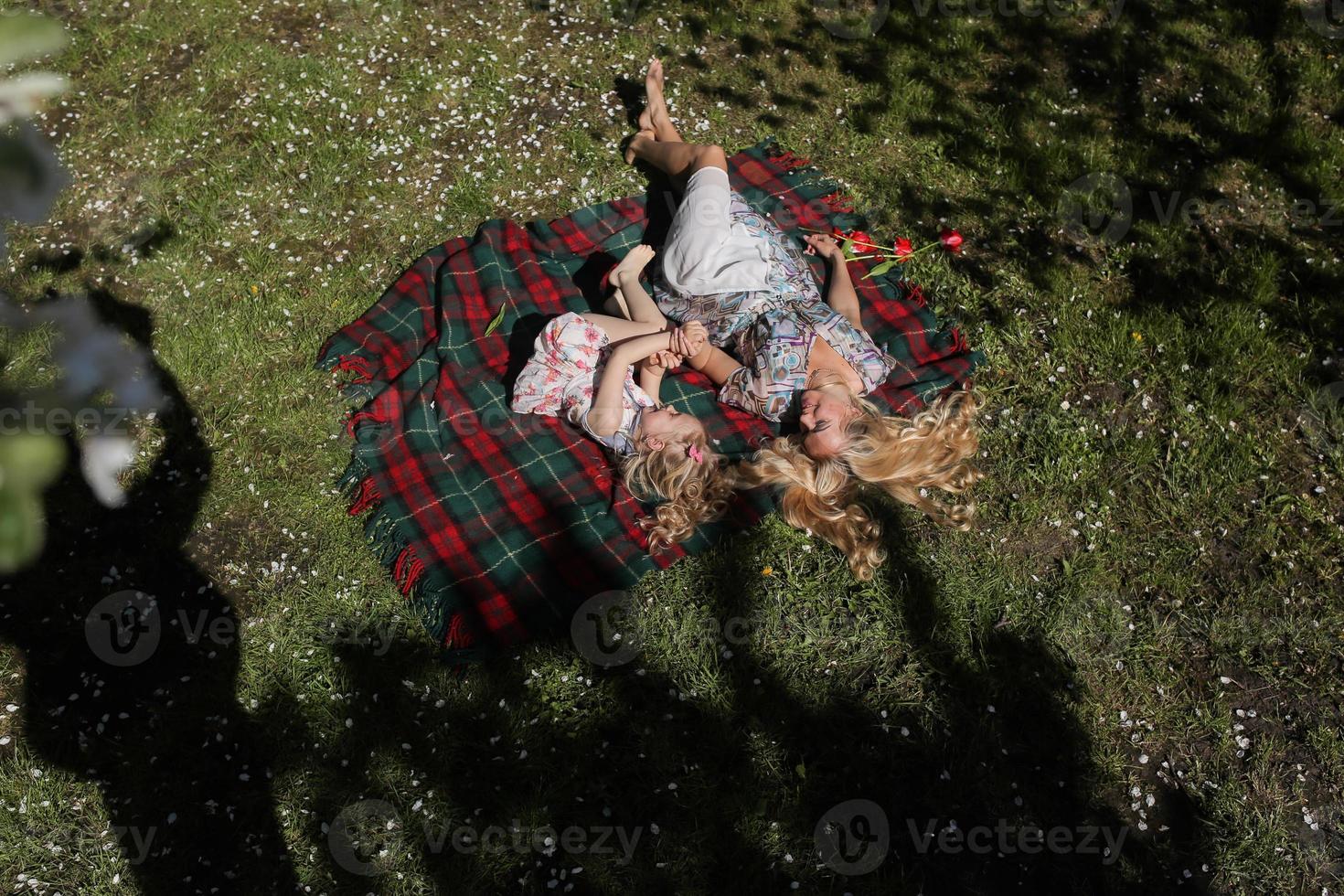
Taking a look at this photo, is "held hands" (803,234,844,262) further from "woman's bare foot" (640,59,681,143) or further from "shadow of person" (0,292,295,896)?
"shadow of person" (0,292,295,896)

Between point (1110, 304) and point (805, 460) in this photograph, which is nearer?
point (805, 460)

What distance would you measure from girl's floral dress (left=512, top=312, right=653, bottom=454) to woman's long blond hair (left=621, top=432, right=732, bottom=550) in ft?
0.74

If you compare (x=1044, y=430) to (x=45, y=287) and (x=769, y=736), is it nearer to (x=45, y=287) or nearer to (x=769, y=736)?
(x=769, y=736)

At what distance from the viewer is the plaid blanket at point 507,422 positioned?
4949mm

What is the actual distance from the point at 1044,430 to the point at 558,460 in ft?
9.85

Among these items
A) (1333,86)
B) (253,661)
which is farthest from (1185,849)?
(1333,86)

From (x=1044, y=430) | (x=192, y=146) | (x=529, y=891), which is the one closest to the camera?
(x=529, y=891)

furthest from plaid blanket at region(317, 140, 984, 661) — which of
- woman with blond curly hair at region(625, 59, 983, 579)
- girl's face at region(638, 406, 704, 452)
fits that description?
girl's face at region(638, 406, 704, 452)

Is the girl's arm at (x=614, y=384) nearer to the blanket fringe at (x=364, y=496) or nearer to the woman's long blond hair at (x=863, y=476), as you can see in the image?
the woman's long blond hair at (x=863, y=476)

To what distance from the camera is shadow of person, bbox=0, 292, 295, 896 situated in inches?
167

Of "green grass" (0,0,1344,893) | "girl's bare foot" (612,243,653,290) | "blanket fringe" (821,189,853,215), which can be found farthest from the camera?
"blanket fringe" (821,189,853,215)

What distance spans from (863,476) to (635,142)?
319 cm

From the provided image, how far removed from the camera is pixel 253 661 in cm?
471

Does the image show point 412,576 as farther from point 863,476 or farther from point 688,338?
point 863,476
